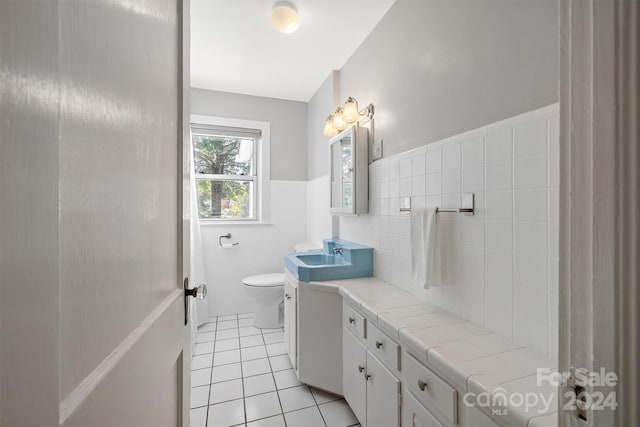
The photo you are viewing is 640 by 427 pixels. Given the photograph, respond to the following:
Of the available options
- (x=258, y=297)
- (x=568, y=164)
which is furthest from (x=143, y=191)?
(x=258, y=297)

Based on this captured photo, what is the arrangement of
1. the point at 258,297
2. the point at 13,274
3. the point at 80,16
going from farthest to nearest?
the point at 258,297
the point at 80,16
the point at 13,274

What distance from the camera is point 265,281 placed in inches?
108

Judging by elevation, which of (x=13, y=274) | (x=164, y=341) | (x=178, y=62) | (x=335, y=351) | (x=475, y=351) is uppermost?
(x=178, y=62)

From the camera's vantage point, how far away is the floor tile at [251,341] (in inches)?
96.5

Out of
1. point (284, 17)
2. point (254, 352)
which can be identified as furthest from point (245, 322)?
point (284, 17)

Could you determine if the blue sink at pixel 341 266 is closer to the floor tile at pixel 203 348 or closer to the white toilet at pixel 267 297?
the white toilet at pixel 267 297

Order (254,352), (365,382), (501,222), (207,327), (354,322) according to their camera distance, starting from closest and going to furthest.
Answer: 1. (501,222)
2. (365,382)
3. (354,322)
4. (254,352)
5. (207,327)

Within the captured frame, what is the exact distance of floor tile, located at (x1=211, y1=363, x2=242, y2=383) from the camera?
1971 mm

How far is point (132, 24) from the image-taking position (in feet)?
1.58

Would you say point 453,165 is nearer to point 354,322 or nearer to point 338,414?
point 354,322

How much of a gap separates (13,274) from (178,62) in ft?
2.47

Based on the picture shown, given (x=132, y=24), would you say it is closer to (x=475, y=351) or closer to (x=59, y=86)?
(x=59, y=86)

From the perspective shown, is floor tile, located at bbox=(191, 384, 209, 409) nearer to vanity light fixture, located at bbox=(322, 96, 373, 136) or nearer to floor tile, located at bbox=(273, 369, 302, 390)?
floor tile, located at bbox=(273, 369, 302, 390)

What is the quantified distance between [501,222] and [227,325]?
2.63 meters
